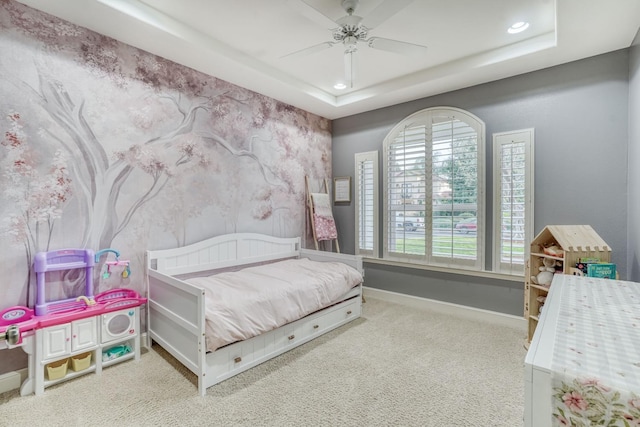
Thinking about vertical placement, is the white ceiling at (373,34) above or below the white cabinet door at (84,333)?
above

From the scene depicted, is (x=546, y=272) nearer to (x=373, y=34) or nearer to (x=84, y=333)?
(x=373, y=34)

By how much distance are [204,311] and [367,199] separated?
2.77m

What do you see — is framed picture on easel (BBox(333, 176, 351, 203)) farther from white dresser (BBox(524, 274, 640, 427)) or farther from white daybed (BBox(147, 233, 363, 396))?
white dresser (BBox(524, 274, 640, 427))

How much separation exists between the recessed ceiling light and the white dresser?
2403 millimetres

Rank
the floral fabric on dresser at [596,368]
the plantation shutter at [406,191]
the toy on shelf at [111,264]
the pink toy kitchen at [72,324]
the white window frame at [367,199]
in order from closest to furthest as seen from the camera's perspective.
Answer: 1. the floral fabric on dresser at [596,368]
2. the pink toy kitchen at [72,324]
3. the toy on shelf at [111,264]
4. the plantation shutter at [406,191]
5. the white window frame at [367,199]

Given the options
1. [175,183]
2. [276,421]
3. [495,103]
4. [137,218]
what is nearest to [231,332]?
[276,421]

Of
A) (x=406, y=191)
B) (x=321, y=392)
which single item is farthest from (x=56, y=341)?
(x=406, y=191)

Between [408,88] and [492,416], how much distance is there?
3063 mm

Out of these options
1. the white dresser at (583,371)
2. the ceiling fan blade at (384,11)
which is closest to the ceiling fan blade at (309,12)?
the ceiling fan blade at (384,11)

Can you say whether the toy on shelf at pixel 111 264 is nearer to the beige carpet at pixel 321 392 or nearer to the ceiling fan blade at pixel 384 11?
the beige carpet at pixel 321 392

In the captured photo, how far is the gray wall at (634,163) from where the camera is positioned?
2.25 m

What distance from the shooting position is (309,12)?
1.90 m

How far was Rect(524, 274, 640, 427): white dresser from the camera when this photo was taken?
0.58 m

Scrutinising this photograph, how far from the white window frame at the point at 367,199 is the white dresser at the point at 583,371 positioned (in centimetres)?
315
